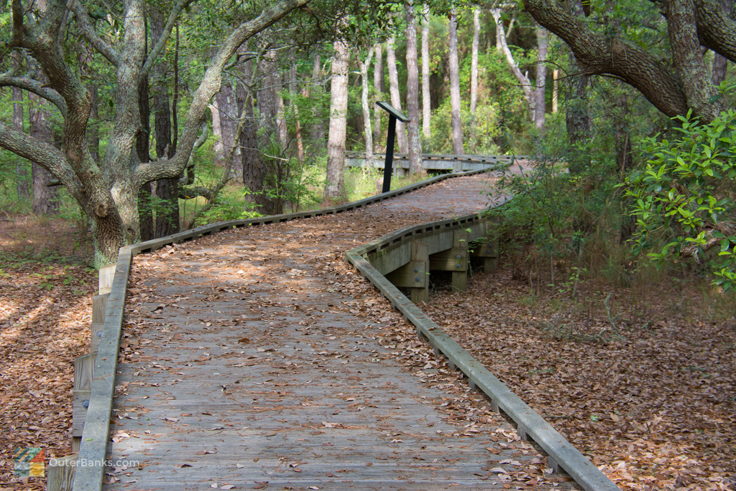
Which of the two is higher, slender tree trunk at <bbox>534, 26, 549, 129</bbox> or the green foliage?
slender tree trunk at <bbox>534, 26, 549, 129</bbox>

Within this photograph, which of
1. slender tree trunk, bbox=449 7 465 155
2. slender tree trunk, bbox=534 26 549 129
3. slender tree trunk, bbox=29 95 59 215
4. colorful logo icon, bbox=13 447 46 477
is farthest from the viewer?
slender tree trunk, bbox=534 26 549 129

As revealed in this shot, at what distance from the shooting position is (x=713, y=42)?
9461mm

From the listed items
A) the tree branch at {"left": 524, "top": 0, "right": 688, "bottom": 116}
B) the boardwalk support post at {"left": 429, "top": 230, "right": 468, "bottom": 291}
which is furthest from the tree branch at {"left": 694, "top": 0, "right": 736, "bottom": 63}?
the boardwalk support post at {"left": 429, "top": 230, "right": 468, "bottom": 291}

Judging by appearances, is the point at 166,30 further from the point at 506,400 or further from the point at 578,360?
the point at 506,400

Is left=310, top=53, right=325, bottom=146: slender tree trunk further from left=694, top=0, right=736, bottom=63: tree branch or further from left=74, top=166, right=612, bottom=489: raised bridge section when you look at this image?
left=694, top=0, right=736, bottom=63: tree branch

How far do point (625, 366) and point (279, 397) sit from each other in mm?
5924

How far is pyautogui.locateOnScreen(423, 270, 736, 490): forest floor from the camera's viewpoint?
7.08 meters

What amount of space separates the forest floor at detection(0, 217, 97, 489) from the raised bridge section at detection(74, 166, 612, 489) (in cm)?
167

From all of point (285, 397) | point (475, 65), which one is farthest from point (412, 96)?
point (285, 397)

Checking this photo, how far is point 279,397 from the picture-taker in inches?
232

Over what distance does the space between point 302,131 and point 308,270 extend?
9750 mm

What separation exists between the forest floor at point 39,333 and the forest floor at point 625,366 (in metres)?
5.48

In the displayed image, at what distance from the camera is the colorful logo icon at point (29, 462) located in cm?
727

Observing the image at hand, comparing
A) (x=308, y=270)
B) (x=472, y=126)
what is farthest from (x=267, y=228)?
(x=472, y=126)
